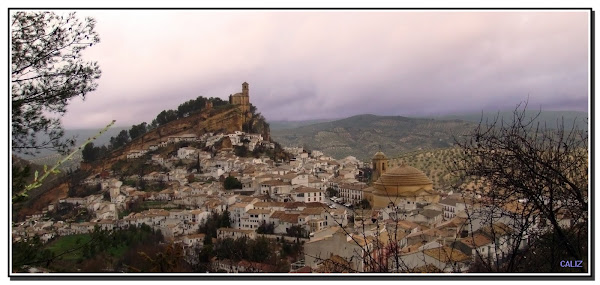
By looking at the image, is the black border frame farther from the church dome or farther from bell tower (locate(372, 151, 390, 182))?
bell tower (locate(372, 151, 390, 182))

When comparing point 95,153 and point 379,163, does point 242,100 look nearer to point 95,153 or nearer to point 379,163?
point 95,153

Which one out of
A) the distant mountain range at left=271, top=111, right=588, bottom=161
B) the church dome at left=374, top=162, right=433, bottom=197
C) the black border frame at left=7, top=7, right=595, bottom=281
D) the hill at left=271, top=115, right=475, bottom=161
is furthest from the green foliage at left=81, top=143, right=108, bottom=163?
the black border frame at left=7, top=7, right=595, bottom=281

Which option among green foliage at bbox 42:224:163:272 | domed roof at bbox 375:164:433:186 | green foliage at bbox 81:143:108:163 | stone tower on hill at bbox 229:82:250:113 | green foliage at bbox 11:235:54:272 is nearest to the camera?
green foliage at bbox 11:235:54:272

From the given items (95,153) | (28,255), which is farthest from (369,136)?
(28,255)

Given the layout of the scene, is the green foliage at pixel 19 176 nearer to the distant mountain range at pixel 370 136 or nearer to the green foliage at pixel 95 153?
the distant mountain range at pixel 370 136

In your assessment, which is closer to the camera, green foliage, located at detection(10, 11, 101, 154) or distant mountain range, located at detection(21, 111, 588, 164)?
green foliage, located at detection(10, 11, 101, 154)

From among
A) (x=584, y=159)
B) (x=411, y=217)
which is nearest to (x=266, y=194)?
(x=411, y=217)

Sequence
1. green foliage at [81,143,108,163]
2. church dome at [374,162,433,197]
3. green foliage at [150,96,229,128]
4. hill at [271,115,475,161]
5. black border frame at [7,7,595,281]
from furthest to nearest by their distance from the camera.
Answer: green foliage at [150,96,229,128], hill at [271,115,475,161], green foliage at [81,143,108,163], church dome at [374,162,433,197], black border frame at [7,7,595,281]
